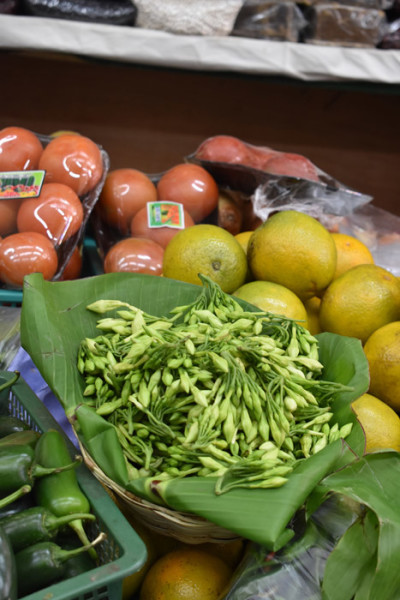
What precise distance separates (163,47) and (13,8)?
432mm

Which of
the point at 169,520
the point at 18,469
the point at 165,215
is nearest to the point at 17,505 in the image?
the point at 18,469

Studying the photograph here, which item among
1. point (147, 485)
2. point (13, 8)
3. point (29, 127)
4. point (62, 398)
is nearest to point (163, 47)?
point (13, 8)

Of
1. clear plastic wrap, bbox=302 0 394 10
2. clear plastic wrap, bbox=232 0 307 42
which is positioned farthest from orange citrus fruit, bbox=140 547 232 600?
clear plastic wrap, bbox=302 0 394 10

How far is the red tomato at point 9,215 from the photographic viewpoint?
1301 mm

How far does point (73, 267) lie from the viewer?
4.58 feet

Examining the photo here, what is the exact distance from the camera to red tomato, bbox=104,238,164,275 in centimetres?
130

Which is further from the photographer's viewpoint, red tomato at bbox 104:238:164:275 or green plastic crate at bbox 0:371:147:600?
red tomato at bbox 104:238:164:275

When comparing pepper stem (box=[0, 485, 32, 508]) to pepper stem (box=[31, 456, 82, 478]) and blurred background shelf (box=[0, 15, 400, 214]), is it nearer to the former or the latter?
pepper stem (box=[31, 456, 82, 478])

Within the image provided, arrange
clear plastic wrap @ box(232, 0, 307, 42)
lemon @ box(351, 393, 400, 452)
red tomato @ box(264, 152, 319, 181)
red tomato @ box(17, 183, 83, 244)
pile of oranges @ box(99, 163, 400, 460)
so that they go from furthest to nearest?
clear plastic wrap @ box(232, 0, 307, 42), red tomato @ box(264, 152, 319, 181), red tomato @ box(17, 183, 83, 244), pile of oranges @ box(99, 163, 400, 460), lemon @ box(351, 393, 400, 452)

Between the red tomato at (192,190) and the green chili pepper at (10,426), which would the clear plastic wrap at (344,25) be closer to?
the red tomato at (192,190)

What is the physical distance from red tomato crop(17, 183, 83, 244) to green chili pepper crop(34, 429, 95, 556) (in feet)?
2.26

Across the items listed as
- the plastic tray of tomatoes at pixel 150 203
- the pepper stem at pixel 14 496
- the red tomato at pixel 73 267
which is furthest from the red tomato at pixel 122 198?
the pepper stem at pixel 14 496

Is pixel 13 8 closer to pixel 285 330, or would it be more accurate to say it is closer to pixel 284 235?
pixel 284 235

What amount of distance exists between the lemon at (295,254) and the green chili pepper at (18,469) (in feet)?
1.99
